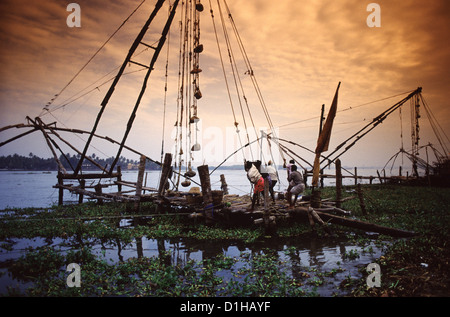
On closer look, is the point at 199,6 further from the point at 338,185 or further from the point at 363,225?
the point at 338,185

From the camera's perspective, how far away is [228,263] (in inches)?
278

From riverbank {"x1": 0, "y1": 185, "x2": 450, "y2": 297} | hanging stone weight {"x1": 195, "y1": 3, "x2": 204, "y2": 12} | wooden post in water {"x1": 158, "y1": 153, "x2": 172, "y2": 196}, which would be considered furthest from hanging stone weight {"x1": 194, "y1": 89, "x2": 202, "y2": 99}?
riverbank {"x1": 0, "y1": 185, "x2": 450, "y2": 297}

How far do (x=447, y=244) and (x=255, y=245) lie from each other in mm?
6026

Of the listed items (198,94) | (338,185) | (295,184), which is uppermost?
(198,94)

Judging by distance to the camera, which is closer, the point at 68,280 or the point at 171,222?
the point at 68,280

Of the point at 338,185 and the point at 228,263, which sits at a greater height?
the point at 338,185

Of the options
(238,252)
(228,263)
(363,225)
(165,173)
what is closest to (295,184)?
(363,225)

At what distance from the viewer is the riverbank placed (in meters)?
5.35

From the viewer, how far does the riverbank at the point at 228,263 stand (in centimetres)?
535

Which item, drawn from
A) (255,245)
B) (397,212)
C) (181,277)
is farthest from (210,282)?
(397,212)

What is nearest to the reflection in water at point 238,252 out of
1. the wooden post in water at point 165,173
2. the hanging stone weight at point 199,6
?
the wooden post in water at point 165,173

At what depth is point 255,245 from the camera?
8828 mm

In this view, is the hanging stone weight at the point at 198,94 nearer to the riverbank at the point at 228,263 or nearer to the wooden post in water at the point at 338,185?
the riverbank at the point at 228,263
